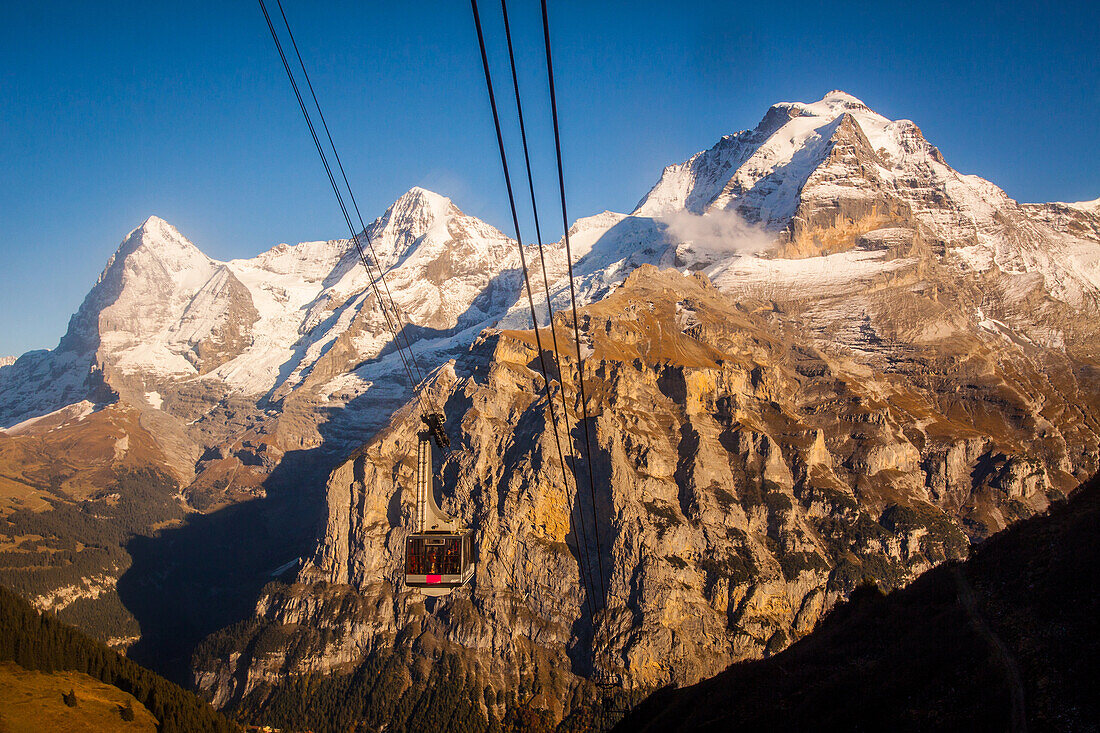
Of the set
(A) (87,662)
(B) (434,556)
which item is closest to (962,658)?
(B) (434,556)

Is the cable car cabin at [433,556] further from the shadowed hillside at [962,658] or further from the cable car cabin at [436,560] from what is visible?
the shadowed hillside at [962,658]

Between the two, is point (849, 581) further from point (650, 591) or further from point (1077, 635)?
→ point (1077, 635)

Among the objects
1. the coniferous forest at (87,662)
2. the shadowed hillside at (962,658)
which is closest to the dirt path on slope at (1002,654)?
the shadowed hillside at (962,658)

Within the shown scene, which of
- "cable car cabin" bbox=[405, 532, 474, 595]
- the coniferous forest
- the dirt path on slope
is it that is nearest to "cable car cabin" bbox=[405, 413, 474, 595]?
"cable car cabin" bbox=[405, 532, 474, 595]

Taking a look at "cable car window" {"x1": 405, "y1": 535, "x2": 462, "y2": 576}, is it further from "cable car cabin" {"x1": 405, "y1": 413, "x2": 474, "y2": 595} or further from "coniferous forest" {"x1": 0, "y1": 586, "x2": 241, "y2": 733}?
"coniferous forest" {"x1": 0, "y1": 586, "x2": 241, "y2": 733}

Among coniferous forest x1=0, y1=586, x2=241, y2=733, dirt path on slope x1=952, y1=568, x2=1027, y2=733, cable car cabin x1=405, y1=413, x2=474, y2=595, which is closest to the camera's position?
dirt path on slope x1=952, y1=568, x2=1027, y2=733

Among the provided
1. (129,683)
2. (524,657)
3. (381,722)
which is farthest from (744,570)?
(129,683)

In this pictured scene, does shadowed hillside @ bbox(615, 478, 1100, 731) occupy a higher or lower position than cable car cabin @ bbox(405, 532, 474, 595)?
lower
